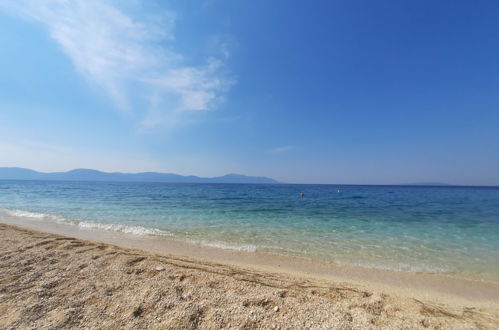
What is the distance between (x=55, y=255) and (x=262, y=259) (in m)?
6.28

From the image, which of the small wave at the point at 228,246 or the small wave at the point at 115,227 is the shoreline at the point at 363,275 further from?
the small wave at the point at 115,227

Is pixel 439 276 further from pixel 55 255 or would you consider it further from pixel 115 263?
pixel 55 255

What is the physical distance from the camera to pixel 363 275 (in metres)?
5.97

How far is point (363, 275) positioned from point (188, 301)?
532 cm

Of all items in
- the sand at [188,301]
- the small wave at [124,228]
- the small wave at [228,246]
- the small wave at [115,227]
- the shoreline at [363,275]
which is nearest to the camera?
the sand at [188,301]

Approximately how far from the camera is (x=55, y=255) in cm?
556

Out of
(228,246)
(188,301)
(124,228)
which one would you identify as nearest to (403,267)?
(228,246)

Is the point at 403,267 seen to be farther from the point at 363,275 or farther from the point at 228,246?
Result: the point at 228,246

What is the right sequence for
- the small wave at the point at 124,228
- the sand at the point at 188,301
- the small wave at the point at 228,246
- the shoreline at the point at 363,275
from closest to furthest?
1. the sand at the point at 188,301
2. the shoreline at the point at 363,275
3. the small wave at the point at 228,246
4. the small wave at the point at 124,228

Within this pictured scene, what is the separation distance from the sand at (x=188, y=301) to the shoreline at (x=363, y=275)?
38 cm

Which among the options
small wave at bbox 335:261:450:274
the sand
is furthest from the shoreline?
the sand

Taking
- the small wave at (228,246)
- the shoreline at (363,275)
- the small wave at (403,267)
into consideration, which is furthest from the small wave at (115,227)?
the small wave at (403,267)

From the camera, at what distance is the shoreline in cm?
495

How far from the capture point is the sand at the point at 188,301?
304cm
